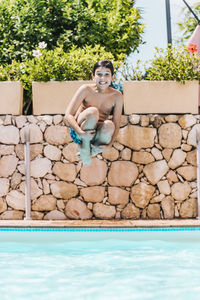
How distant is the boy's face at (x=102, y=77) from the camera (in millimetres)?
6564

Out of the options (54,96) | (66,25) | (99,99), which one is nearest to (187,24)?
(66,25)

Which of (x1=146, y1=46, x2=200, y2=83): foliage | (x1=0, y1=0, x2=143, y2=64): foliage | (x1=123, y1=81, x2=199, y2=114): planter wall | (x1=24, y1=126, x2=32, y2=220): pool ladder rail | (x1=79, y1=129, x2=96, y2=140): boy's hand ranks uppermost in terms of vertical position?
(x1=0, y1=0, x2=143, y2=64): foliage

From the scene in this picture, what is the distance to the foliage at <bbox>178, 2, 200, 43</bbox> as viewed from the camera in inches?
1085

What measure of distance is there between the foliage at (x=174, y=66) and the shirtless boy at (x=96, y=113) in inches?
171

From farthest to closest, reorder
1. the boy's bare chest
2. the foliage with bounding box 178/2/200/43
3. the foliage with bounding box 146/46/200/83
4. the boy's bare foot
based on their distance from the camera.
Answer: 1. the foliage with bounding box 178/2/200/43
2. the foliage with bounding box 146/46/200/83
3. the boy's bare chest
4. the boy's bare foot

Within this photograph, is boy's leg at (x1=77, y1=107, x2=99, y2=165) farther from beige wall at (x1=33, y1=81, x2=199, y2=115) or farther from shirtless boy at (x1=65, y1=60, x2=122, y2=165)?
beige wall at (x1=33, y1=81, x2=199, y2=115)

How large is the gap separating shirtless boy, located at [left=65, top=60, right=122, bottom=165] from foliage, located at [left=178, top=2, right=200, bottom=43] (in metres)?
22.0

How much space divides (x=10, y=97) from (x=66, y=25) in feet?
11.8

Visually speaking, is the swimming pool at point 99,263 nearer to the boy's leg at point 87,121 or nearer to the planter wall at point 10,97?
the boy's leg at point 87,121

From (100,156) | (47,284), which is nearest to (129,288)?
(47,284)

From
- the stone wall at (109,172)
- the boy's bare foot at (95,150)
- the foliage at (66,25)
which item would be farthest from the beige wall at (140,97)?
the boy's bare foot at (95,150)

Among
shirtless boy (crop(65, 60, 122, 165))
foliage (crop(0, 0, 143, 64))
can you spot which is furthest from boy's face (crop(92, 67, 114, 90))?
foliage (crop(0, 0, 143, 64))

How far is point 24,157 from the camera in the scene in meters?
10.7

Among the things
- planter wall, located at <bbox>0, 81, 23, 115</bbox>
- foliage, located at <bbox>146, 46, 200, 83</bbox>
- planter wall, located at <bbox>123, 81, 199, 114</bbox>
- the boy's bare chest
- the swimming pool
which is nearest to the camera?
the swimming pool
